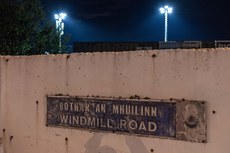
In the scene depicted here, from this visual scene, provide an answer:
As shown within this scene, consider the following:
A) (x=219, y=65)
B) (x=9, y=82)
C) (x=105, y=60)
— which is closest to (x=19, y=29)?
(x=9, y=82)

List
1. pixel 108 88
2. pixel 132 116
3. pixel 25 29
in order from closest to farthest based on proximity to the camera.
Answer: pixel 132 116 → pixel 108 88 → pixel 25 29

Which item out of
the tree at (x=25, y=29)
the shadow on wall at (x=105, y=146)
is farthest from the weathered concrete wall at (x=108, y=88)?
the tree at (x=25, y=29)

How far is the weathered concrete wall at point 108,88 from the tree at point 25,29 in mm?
8267

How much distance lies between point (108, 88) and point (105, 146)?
0.60 m

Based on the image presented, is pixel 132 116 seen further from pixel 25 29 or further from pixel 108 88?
pixel 25 29

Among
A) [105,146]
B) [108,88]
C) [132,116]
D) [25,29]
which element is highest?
[25,29]

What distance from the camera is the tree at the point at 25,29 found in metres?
13.5

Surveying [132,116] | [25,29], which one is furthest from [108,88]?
[25,29]

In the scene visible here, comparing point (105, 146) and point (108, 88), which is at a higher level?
point (108, 88)

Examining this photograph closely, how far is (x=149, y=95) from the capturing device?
4.03 m

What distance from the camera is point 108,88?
14.2ft

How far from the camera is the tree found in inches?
532

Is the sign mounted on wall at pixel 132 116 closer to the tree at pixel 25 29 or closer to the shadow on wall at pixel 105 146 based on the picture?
the shadow on wall at pixel 105 146

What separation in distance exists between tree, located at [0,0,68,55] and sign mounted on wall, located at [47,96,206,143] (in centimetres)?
895
